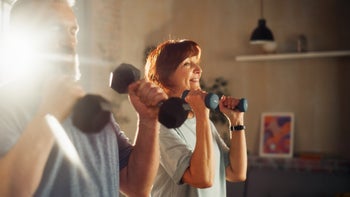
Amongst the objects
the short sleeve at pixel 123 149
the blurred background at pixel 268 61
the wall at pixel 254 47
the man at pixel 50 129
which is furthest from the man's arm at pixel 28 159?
the wall at pixel 254 47

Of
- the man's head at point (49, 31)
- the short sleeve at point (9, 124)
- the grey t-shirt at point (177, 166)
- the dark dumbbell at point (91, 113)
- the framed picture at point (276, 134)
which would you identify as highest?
the man's head at point (49, 31)

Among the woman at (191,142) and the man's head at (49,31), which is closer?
the man's head at (49,31)

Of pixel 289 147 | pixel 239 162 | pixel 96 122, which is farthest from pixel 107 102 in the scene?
pixel 289 147

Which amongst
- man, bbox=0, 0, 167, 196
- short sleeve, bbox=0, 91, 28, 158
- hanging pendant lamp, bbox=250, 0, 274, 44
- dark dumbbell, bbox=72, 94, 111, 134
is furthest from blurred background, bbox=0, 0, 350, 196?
dark dumbbell, bbox=72, 94, 111, 134

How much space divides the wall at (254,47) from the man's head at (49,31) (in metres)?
2.90

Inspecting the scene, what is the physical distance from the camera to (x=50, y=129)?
0.65m

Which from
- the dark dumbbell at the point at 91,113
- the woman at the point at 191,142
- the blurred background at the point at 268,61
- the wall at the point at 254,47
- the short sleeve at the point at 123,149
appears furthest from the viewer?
the wall at the point at 254,47

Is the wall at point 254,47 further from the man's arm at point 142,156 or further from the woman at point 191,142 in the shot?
the man's arm at point 142,156

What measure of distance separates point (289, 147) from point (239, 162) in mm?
2703

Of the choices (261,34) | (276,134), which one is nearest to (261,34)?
(261,34)

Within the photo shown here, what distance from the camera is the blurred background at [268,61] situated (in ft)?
12.3

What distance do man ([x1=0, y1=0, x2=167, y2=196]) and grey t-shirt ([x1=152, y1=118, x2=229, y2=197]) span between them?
30cm

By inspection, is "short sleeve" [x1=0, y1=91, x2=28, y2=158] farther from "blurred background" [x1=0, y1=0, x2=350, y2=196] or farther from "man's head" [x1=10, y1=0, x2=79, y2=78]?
"blurred background" [x1=0, y1=0, x2=350, y2=196]

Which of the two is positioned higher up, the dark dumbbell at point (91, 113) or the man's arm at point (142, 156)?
the dark dumbbell at point (91, 113)
